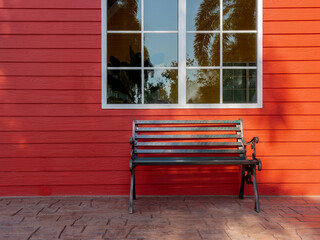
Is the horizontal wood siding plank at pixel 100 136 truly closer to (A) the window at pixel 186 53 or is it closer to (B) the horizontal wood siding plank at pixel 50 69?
(A) the window at pixel 186 53

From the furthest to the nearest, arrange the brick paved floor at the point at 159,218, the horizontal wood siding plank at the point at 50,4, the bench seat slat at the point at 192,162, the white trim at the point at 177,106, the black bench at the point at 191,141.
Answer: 1. the white trim at the point at 177,106
2. the horizontal wood siding plank at the point at 50,4
3. the black bench at the point at 191,141
4. the bench seat slat at the point at 192,162
5. the brick paved floor at the point at 159,218

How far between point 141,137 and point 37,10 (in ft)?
6.44

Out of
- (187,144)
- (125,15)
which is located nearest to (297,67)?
(187,144)

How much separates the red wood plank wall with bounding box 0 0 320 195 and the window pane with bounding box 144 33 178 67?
0.60 meters

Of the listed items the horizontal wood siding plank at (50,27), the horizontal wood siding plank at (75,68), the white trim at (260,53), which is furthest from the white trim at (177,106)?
the horizontal wood siding plank at (50,27)

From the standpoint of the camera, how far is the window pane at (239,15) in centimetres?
366

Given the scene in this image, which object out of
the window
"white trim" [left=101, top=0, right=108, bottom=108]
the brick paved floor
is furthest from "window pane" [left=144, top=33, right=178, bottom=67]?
the brick paved floor

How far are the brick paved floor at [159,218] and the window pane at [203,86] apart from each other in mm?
1213

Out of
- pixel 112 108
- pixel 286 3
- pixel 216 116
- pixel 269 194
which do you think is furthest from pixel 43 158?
pixel 286 3

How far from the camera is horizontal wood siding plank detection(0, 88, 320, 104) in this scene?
3551mm

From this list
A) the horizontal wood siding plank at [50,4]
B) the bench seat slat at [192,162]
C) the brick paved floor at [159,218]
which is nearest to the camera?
the brick paved floor at [159,218]

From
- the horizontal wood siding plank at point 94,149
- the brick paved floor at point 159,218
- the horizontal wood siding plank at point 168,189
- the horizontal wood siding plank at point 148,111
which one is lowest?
the brick paved floor at point 159,218

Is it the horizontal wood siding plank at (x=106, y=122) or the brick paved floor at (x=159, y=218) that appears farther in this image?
the horizontal wood siding plank at (x=106, y=122)

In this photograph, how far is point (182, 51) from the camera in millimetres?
3631
